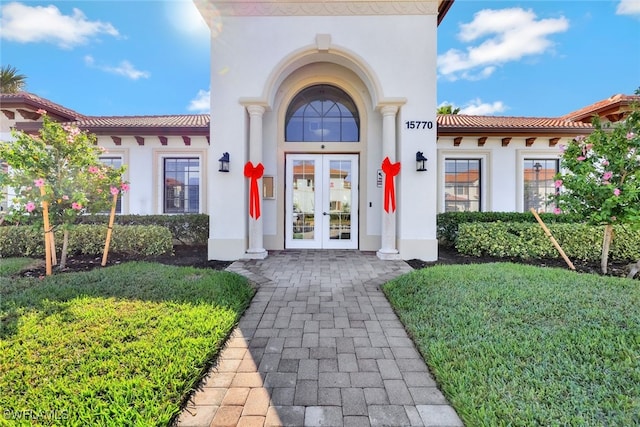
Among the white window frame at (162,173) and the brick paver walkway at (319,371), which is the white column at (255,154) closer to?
the brick paver walkway at (319,371)

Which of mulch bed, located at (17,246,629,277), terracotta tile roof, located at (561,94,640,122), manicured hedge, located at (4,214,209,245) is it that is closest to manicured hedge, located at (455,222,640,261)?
mulch bed, located at (17,246,629,277)

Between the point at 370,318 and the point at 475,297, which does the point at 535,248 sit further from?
the point at 370,318

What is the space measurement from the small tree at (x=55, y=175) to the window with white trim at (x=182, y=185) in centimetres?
381

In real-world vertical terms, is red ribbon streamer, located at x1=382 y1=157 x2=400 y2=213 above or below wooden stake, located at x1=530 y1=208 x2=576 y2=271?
above

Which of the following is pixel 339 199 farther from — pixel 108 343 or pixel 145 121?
pixel 145 121

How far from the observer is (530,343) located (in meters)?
2.37

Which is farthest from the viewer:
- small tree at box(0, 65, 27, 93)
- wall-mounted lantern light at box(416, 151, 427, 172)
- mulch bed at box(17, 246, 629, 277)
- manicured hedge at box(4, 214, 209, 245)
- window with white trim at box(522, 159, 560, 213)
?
small tree at box(0, 65, 27, 93)

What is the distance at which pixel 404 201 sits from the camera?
6289 mm

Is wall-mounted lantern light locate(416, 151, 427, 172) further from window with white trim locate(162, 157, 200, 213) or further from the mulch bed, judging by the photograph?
window with white trim locate(162, 157, 200, 213)

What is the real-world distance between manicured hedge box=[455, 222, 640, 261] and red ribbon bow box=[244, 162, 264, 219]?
4.91 m

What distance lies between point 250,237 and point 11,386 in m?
4.61

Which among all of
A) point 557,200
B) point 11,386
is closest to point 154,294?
point 11,386

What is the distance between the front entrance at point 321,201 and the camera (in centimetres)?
715

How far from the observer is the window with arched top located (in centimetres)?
725
